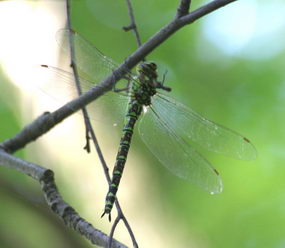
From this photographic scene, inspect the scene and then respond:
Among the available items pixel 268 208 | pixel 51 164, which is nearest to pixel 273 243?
pixel 268 208

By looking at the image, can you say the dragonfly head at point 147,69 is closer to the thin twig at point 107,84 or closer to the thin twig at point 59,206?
the thin twig at point 107,84

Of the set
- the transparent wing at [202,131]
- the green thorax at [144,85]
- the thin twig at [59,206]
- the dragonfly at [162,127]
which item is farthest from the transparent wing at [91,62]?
the thin twig at [59,206]

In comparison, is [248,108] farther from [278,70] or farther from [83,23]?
[83,23]

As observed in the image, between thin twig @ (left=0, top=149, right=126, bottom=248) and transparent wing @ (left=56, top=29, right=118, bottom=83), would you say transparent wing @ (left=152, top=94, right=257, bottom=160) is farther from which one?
thin twig @ (left=0, top=149, right=126, bottom=248)

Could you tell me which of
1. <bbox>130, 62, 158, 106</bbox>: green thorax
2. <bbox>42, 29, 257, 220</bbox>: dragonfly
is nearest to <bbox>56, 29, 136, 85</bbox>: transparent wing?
<bbox>42, 29, 257, 220</bbox>: dragonfly

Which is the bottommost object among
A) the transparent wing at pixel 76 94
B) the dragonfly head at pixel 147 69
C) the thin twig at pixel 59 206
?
the thin twig at pixel 59 206
